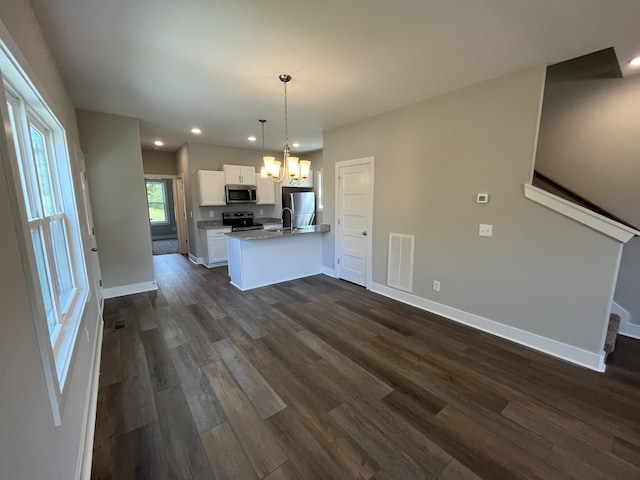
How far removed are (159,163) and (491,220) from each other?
278 inches

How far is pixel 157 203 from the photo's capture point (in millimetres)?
9562

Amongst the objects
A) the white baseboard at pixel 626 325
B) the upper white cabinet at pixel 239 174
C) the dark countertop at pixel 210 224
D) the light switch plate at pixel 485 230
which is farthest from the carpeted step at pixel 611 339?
the upper white cabinet at pixel 239 174

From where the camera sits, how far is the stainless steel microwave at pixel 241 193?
580 cm

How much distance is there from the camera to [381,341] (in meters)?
2.75

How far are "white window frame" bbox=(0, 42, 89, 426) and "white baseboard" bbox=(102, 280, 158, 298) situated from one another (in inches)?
74.0

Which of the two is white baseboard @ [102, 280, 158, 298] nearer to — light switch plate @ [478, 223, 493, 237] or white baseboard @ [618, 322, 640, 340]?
light switch plate @ [478, 223, 493, 237]

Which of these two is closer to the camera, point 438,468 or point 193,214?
point 438,468

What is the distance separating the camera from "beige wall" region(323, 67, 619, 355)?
7.77 feet

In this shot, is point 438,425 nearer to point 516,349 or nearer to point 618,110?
point 516,349

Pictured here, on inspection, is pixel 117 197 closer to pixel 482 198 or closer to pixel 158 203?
pixel 482 198

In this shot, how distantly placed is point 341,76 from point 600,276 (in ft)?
9.74

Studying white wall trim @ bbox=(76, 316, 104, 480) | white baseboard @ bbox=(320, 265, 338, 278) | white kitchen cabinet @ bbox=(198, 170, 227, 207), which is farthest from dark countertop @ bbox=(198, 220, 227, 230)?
white wall trim @ bbox=(76, 316, 104, 480)

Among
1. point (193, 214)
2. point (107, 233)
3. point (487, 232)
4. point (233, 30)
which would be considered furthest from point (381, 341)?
point (193, 214)

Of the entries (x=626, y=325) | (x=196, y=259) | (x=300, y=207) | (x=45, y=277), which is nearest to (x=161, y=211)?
(x=196, y=259)
